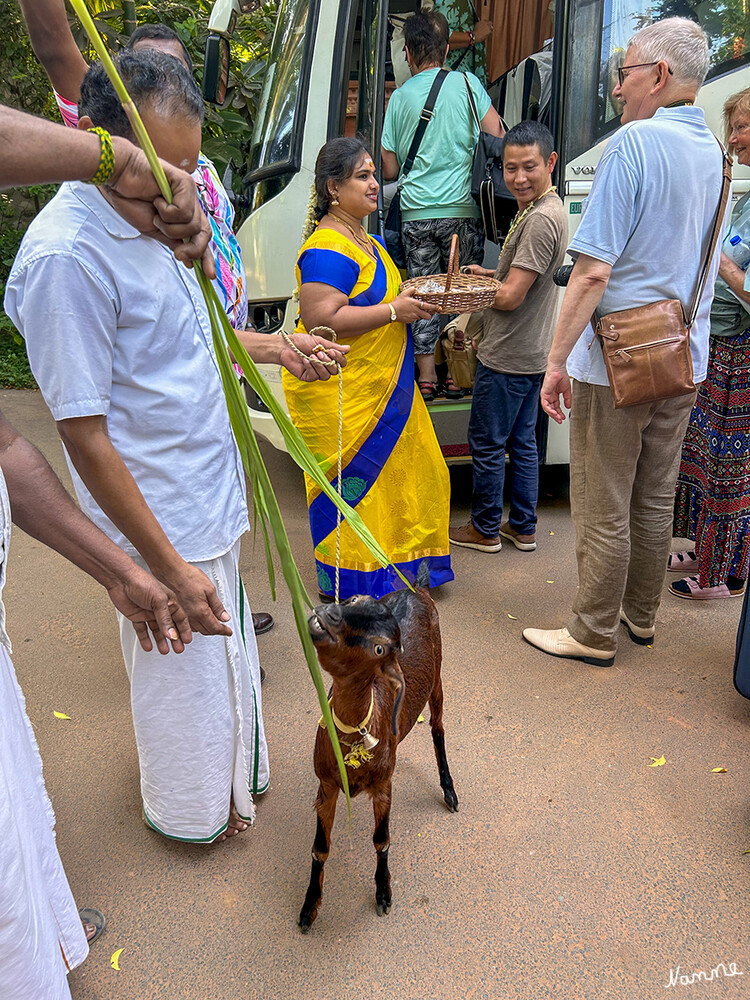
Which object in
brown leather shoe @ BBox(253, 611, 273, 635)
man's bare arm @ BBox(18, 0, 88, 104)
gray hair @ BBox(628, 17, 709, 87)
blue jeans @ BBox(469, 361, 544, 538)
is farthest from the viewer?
blue jeans @ BBox(469, 361, 544, 538)

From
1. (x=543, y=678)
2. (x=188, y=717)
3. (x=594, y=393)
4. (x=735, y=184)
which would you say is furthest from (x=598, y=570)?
(x=735, y=184)

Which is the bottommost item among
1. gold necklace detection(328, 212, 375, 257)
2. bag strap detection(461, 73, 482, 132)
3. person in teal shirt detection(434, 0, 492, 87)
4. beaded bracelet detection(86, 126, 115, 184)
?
gold necklace detection(328, 212, 375, 257)

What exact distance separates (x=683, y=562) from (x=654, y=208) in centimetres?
207

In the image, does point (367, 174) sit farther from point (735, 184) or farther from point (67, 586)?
point (67, 586)

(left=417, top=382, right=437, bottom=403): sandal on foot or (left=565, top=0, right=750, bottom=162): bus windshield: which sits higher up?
(left=565, top=0, right=750, bottom=162): bus windshield

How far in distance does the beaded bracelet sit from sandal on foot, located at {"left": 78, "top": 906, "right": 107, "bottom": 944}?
5.79 feet

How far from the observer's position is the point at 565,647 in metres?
3.08

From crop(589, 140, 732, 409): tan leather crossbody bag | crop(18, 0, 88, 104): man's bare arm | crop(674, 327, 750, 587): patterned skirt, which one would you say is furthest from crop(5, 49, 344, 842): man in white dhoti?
crop(674, 327, 750, 587): patterned skirt

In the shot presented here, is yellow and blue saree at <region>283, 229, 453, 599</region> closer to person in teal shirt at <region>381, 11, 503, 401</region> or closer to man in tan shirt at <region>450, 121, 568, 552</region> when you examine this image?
man in tan shirt at <region>450, 121, 568, 552</region>

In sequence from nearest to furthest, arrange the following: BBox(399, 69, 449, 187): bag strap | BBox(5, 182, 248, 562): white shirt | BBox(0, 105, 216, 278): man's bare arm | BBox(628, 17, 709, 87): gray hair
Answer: BBox(0, 105, 216, 278): man's bare arm, BBox(5, 182, 248, 562): white shirt, BBox(628, 17, 709, 87): gray hair, BBox(399, 69, 449, 187): bag strap

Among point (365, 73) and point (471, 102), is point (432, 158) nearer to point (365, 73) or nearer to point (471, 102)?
point (471, 102)

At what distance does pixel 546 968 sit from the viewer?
1.78m

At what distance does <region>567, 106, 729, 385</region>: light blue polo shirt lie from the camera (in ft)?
8.00

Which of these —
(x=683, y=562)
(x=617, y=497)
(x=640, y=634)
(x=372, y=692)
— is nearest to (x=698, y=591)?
(x=683, y=562)
